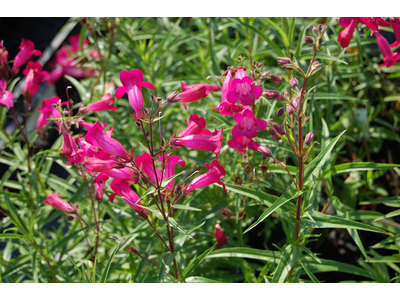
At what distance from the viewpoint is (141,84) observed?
115cm

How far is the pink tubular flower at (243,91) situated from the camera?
1180mm

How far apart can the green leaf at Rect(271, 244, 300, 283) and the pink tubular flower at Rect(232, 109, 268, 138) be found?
453 millimetres

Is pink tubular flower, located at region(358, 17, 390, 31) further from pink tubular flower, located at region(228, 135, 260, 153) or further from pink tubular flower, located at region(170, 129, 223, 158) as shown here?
pink tubular flower, located at region(170, 129, 223, 158)

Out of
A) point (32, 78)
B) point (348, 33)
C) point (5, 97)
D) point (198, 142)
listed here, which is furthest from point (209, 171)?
point (32, 78)

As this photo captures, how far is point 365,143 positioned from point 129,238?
1645 millimetres

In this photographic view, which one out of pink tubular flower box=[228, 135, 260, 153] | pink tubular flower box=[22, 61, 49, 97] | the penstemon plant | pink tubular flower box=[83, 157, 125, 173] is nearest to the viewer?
pink tubular flower box=[83, 157, 125, 173]

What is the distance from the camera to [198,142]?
1.11 metres

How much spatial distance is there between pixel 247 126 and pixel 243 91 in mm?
158

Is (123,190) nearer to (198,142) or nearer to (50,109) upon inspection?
(198,142)

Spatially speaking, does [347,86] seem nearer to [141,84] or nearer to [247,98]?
[247,98]

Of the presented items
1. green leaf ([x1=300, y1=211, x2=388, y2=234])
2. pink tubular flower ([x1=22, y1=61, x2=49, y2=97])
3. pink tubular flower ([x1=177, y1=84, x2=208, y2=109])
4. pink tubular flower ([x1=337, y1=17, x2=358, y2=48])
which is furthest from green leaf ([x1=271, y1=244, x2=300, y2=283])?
pink tubular flower ([x1=22, y1=61, x2=49, y2=97])

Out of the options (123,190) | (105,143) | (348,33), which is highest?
(348,33)

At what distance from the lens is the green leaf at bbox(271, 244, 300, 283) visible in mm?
1212

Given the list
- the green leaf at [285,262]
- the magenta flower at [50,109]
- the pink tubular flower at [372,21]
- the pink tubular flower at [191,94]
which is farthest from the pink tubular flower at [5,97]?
the pink tubular flower at [372,21]
